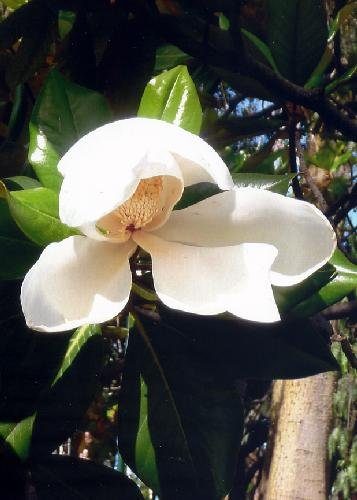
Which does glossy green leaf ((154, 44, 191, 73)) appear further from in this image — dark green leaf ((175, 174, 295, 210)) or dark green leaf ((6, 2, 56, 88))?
dark green leaf ((175, 174, 295, 210))

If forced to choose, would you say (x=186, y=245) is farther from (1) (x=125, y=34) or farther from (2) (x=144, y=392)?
(1) (x=125, y=34)

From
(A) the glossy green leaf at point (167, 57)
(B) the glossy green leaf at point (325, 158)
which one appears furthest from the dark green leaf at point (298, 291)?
(B) the glossy green leaf at point (325, 158)

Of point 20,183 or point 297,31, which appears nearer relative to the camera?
point 20,183

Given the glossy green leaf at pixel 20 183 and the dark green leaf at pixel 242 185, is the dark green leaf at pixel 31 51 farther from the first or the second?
the dark green leaf at pixel 242 185

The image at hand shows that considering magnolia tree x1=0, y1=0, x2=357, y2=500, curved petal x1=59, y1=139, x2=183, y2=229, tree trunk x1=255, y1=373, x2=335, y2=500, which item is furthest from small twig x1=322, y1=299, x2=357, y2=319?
tree trunk x1=255, y1=373, x2=335, y2=500

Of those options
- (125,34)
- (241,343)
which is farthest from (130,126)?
(125,34)

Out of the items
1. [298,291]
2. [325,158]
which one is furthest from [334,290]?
[325,158]

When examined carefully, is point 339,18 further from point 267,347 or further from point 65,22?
point 267,347
